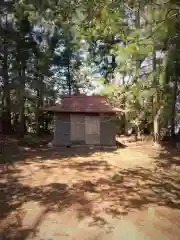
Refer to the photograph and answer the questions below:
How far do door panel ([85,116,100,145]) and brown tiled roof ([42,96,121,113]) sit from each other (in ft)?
1.82

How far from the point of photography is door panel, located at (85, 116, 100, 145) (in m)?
15.7

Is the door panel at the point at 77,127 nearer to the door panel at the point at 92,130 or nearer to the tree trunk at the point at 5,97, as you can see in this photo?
the door panel at the point at 92,130

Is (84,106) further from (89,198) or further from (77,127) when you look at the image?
(89,198)

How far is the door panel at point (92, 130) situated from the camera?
1566cm

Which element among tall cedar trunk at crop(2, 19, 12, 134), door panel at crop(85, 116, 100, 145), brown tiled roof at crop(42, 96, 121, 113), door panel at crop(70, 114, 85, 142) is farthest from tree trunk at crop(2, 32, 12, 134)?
door panel at crop(85, 116, 100, 145)

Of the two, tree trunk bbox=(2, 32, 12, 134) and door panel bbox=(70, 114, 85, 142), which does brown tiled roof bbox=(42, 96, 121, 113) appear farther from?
tree trunk bbox=(2, 32, 12, 134)

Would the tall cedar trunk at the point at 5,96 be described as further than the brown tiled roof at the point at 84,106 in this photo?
Yes

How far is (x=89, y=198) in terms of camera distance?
258 inches

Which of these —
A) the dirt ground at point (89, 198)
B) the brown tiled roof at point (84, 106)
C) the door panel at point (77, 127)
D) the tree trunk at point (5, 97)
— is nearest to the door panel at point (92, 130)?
the door panel at point (77, 127)

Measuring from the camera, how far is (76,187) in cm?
750

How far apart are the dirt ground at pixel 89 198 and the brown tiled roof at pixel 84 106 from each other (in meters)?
4.00

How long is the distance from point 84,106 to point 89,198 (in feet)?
32.8

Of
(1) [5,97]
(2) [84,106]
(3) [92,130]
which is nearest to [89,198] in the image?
(3) [92,130]

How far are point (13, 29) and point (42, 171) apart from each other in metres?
12.2
